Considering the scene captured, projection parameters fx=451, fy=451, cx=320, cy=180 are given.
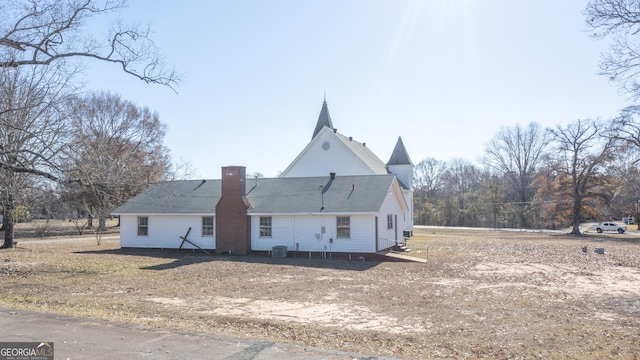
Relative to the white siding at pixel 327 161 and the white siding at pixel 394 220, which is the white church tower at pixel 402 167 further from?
the white siding at pixel 394 220

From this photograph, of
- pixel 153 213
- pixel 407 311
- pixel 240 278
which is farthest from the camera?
pixel 153 213

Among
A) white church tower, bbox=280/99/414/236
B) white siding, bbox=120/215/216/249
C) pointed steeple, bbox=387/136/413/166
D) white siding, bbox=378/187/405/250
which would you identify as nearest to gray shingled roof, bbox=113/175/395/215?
white siding, bbox=120/215/216/249

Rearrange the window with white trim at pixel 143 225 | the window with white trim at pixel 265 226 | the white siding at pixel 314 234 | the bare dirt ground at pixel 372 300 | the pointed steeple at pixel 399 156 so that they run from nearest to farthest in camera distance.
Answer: the bare dirt ground at pixel 372 300 → the white siding at pixel 314 234 → the window with white trim at pixel 265 226 → the window with white trim at pixel 143 225 → the pointed steeple at pixel 399 156

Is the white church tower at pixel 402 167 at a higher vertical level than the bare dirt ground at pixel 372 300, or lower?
higher

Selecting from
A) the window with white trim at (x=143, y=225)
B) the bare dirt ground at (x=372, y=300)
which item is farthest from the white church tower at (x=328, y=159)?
the bare dirt ground at (x=372, y=300)

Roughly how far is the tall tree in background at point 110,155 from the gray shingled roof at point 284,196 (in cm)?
171

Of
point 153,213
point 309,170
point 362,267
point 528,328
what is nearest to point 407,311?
point 528,328

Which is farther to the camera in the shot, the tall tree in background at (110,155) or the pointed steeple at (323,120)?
the pointed steeple at (323,120)

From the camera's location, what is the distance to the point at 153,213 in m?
27.5

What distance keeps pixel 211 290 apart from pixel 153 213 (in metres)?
14.8

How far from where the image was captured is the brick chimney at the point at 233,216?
25453mm

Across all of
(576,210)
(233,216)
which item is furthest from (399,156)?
(576,210)

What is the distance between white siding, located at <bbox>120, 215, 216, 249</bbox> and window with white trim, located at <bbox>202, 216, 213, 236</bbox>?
0.62 ft

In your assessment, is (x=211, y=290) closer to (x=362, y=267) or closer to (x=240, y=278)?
(x=240, y=278)
